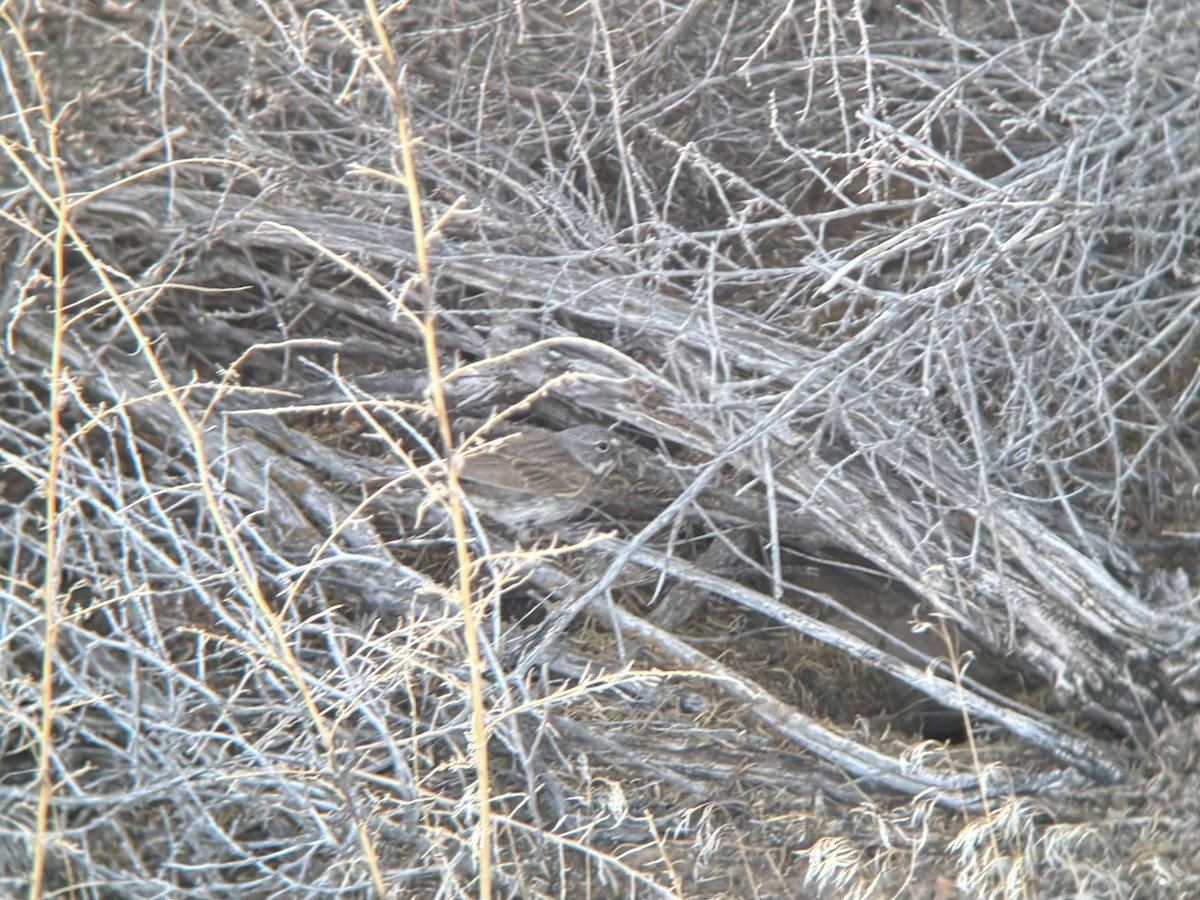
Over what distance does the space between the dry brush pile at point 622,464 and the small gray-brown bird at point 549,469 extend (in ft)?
0.33

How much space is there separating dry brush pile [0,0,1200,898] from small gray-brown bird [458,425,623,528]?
0.10 metres

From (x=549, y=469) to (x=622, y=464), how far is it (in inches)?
9.2

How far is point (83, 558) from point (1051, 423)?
2.79 metres

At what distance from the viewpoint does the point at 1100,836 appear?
275cm

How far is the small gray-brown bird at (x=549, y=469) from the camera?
3463mm

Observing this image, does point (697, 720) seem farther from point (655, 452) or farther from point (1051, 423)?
point (1051, 423)

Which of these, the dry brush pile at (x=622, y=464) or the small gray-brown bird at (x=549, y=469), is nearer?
the dry brush pile at (x=622, y=464)

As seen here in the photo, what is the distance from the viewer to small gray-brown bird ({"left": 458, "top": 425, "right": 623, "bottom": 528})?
11.4ft

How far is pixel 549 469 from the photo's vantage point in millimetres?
3477

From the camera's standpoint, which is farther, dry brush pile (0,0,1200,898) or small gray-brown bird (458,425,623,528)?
small gray-brown bird (458,425,623,528)

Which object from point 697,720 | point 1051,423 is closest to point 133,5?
point 697,720

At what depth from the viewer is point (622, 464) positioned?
3545 millimetres

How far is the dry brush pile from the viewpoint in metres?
2.91

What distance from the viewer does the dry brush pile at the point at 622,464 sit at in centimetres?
291
